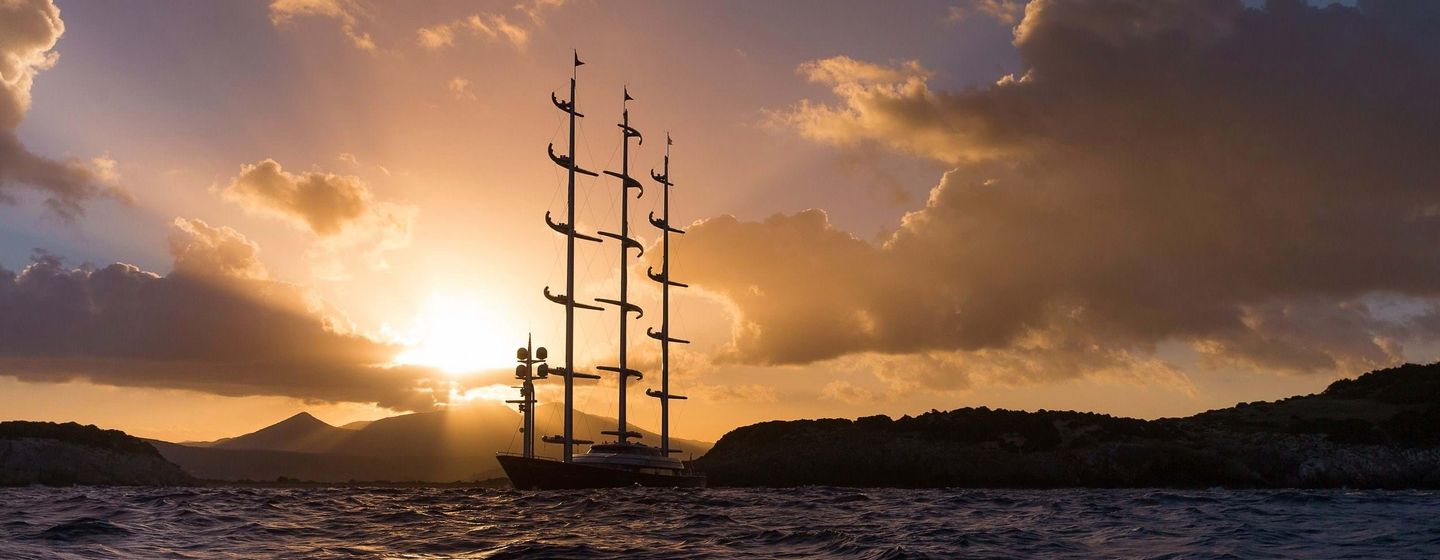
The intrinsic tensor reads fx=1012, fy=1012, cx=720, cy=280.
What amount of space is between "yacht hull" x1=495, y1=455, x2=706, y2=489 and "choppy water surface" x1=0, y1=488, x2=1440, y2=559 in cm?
2470

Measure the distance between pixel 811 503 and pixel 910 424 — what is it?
80.9 metres

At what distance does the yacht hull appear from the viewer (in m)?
79.1

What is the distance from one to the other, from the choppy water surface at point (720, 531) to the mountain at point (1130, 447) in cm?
6358

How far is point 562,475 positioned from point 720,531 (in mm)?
43646

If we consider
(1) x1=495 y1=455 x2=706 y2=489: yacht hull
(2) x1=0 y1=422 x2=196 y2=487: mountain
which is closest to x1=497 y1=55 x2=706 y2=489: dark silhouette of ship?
(1) x1=495 y1=455 x2=706 y2=489: yacht hull

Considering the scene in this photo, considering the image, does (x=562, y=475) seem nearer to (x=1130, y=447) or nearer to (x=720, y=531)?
(x=720, y=531)

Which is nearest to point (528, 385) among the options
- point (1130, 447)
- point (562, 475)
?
point (562, 475)

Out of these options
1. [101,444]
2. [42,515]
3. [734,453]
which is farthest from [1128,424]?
[101,444]

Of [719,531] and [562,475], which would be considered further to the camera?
[562,475]

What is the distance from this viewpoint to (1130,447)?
120 meters

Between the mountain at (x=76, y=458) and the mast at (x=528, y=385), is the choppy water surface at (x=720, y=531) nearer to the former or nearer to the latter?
the mast at (x=528, y=385)

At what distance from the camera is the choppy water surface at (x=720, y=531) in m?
30.2

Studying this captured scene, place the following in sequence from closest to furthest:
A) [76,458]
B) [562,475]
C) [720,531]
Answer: [720,531] < [562,475] < [76,458]

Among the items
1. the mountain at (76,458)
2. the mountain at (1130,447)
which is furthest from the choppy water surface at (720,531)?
the mountain at (76,458)
